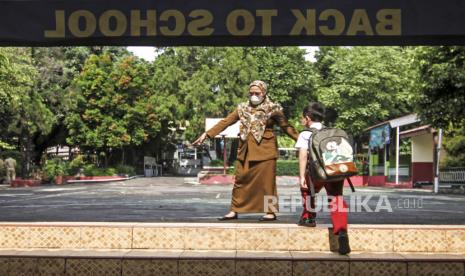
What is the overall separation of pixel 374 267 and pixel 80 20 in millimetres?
4315

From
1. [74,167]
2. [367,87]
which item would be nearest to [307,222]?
[74,167]

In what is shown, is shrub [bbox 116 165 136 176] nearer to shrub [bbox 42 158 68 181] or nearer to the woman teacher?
shrub [bbox 42 158 68 181]

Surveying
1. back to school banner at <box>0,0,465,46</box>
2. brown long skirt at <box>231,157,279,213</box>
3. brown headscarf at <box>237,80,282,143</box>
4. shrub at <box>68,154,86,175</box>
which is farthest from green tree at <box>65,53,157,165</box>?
brown long skirt at <box>231,157,279,213</box>

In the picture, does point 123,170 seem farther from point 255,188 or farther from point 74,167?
point 255,188

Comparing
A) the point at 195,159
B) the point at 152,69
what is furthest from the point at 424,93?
the point at 195,159

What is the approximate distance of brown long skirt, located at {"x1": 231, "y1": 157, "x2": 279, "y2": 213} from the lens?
6.88 meters

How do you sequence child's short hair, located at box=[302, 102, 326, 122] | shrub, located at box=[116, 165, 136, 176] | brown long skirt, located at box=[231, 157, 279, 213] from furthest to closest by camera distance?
1. shrub, located at box=[116, 165, 136, 176]
2. brown long skirt, located at box=[231, 157, 279, 213]
3. child's short hair, located at box=[302, 102, 326, 122]

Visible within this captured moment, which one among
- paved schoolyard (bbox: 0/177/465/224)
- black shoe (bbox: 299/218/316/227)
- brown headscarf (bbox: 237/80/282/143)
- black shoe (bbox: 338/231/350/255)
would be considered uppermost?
brown headscarf (bbox: 237/80/282/143)

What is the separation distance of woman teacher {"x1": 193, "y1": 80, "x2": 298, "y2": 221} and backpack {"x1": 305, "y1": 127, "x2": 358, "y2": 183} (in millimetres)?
1064

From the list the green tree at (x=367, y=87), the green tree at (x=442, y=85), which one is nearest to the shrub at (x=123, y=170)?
the green tree at (x=367, y=87)

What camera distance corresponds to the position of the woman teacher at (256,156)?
6.89 m

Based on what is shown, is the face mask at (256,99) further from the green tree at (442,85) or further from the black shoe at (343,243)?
the green tree at (442,85)

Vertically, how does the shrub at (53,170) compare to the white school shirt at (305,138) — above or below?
below

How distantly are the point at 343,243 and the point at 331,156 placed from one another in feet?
2.81
